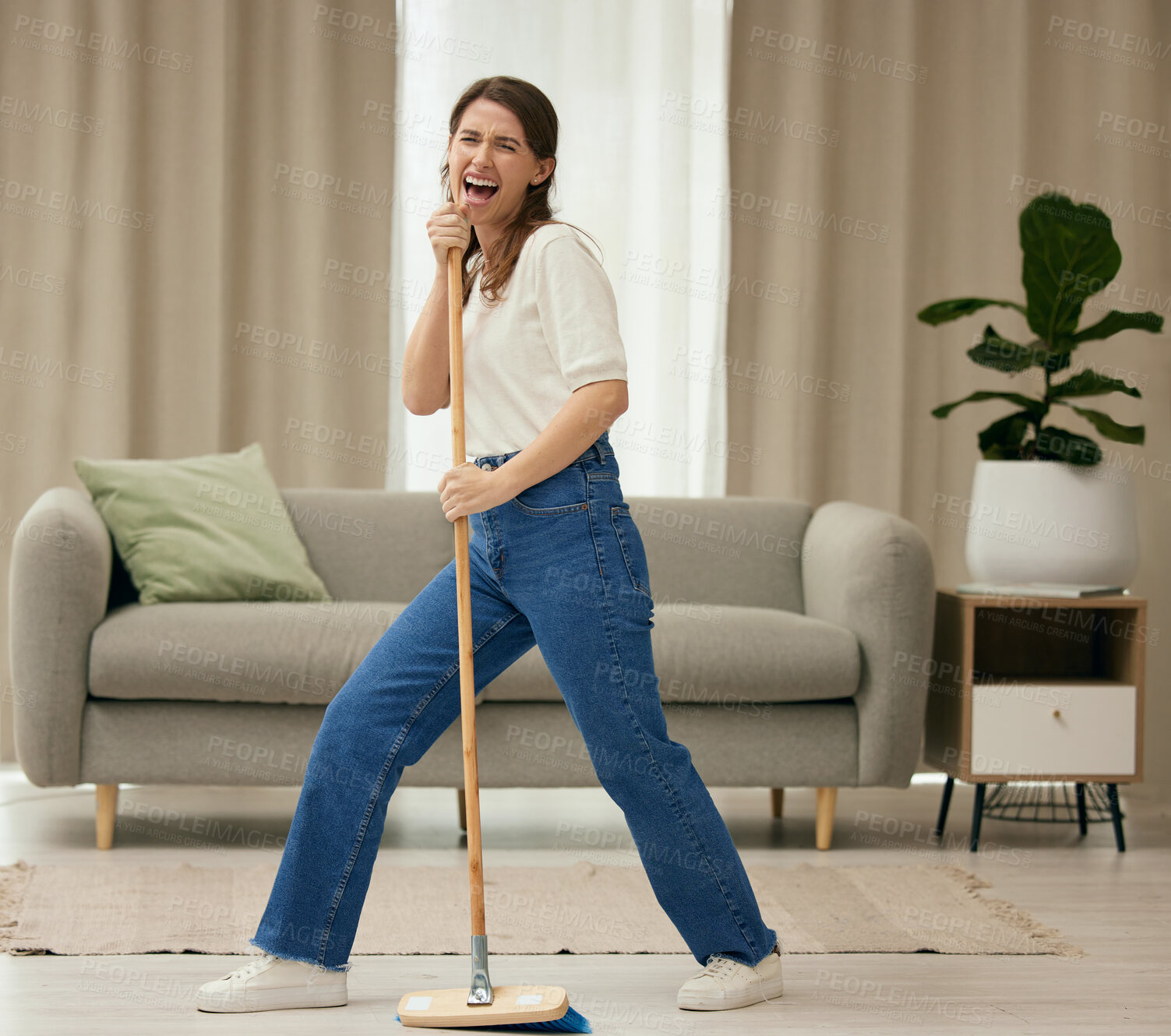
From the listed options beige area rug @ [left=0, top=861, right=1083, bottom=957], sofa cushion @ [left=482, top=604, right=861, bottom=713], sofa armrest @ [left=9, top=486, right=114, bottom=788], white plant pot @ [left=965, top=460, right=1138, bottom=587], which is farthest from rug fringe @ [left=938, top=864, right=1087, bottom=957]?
sofa armrest @ [left=9, top=486, right=114, bottom=788]

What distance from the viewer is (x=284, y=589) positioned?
295 cm

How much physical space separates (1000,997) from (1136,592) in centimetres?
202

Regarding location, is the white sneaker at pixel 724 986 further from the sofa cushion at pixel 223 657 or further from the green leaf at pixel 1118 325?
the green leaf at pixel 1118 325

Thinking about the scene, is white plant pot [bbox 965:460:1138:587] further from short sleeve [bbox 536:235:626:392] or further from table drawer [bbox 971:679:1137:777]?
A: short sleeve [bbox 536:235:626:392]

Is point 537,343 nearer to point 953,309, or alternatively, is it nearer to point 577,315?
point 577,315

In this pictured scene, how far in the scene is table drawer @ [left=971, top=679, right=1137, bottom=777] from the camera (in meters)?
2.81

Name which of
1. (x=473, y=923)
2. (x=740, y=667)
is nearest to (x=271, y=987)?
(x=473, y=923)

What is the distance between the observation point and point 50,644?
2.53 metres

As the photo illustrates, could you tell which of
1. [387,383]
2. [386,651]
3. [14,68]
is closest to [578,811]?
[387,383]


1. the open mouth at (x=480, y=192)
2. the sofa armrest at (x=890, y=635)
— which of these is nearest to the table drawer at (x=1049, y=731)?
the sofa armrest at (x=890, y=635)

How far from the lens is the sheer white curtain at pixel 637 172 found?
3.79m

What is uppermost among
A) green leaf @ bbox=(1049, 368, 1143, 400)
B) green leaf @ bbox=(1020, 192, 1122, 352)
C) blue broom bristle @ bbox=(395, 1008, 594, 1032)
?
green leaf @ bbox=(1020, 192, 1122, 352)

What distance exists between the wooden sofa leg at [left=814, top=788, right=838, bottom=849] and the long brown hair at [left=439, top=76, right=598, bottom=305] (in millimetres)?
1592

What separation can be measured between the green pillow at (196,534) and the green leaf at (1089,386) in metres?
1.82
